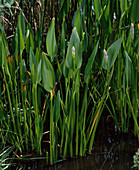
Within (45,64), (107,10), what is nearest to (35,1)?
(107,10)

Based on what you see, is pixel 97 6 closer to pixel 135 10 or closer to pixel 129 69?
pixel 135 10

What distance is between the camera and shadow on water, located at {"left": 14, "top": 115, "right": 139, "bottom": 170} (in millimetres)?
1210

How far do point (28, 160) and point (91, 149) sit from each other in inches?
12.2

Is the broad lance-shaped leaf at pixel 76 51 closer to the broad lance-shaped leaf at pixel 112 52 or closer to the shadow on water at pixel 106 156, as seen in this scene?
the broad lance-shaped leaf at pixel 112 52

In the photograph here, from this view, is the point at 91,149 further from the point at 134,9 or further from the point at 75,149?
the point at 134,9

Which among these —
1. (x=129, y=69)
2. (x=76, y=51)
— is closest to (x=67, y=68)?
(x=76, y=51)

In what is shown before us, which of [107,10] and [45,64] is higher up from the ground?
[107,10]

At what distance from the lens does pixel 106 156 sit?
127 centimetres

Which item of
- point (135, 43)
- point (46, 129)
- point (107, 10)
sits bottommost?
point (46, 129)

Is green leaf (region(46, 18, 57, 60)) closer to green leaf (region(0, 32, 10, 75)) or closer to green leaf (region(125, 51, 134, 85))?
green leaf (region(0, 32, 10, 75))

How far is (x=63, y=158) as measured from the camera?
4.04 ft

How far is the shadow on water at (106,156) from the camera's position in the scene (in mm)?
1210

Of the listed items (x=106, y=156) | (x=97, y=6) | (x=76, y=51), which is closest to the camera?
(x=76, y=51)

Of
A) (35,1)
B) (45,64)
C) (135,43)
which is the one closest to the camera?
(45,64)
